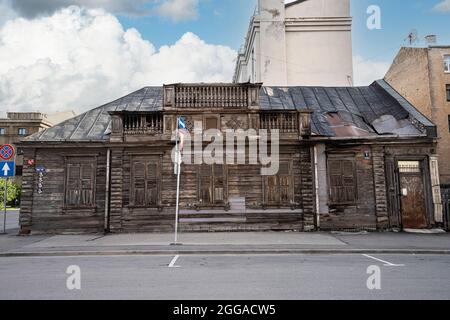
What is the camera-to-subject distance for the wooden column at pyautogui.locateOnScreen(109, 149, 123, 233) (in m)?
16.4

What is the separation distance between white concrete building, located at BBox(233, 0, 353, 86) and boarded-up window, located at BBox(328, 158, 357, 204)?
15.0 m

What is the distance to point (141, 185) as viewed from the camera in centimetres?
1656

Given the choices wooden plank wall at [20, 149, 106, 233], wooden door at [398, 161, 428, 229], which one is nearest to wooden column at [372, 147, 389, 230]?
wooden door at [398, 161, 428, 229]

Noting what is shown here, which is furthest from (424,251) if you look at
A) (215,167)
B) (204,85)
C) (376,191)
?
(204,85)

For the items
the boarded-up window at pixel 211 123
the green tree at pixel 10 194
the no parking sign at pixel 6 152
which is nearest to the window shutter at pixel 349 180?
the boarded-up window at pixel 211 123

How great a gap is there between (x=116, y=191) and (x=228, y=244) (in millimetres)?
6398

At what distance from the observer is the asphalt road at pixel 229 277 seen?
631 centimetres

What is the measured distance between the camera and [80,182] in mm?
16672

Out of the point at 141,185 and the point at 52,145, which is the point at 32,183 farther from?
the point at 141,185

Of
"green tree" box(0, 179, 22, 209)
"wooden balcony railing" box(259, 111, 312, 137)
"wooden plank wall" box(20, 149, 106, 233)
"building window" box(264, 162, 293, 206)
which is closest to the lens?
"wooden plank wall" box(20, 149, 106, 233)

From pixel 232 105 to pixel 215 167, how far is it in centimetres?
296

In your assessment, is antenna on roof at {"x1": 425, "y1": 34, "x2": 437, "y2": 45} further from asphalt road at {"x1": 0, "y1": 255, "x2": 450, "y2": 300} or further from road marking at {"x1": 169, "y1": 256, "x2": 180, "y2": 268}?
road marking at {"x1": 169, "y1": 256, "x2": 180, "y2": 268}

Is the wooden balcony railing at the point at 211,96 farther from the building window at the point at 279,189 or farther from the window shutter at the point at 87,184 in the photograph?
the window shutter at the point at 87,184

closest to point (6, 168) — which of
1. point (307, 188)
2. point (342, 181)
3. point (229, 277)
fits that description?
point (307, 188)
